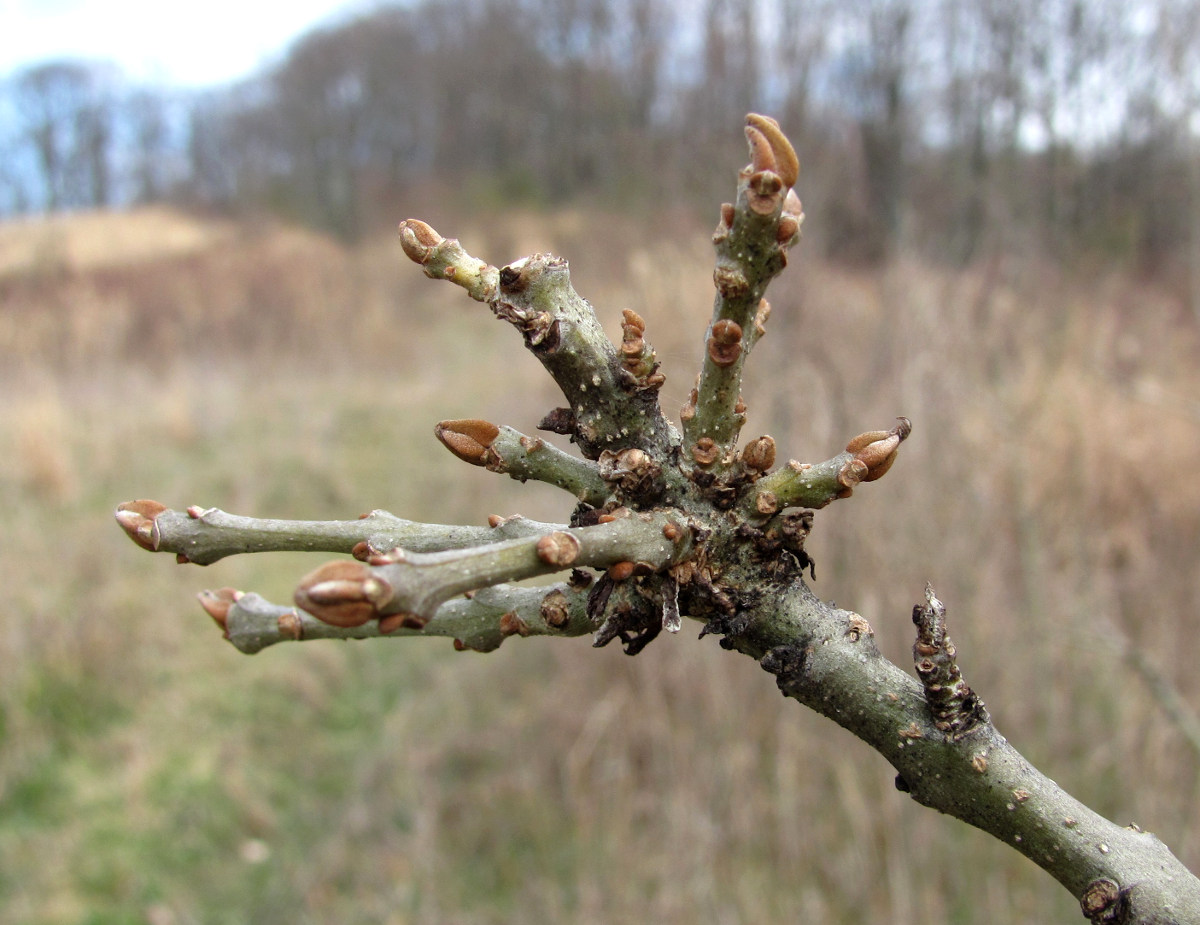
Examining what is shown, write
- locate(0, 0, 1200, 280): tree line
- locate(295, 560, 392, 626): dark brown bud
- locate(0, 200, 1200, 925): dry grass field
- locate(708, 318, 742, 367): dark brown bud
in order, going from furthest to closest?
locate(0, 0, 1200, 280): tree line < locate(0, 200, 1200, 925): dry grass field < locate(708, 318, 742, 367): dark brown bud < locate(295, 560, 392, 626): dark brown bud

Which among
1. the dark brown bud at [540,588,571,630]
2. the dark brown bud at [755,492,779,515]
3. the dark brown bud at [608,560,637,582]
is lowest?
the dark brown bud at [540,588,571,630]

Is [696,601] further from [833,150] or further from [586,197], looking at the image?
[586,197]

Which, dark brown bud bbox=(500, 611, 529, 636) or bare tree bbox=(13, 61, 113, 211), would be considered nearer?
dark brown bud bbox=(500, 611, 529, 636)

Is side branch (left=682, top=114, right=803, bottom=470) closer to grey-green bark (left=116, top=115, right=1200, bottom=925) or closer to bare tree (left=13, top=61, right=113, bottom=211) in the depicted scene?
grey-green bark (left=116, top=115, right=1200, bottom=925)

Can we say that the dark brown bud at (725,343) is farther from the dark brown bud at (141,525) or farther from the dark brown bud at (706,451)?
the dark brown bud at (141,525)

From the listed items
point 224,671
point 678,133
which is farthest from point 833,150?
point 224,671

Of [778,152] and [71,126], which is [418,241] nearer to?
[778,152]

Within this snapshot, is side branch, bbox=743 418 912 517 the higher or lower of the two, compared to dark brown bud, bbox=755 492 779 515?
higher

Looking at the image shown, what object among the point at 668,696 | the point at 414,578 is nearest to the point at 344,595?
the point at 414,578

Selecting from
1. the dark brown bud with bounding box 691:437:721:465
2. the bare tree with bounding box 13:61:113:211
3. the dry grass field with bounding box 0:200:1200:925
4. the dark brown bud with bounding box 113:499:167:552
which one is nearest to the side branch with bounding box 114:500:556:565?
the dark brown bud with bounding box 113:499:167:552
